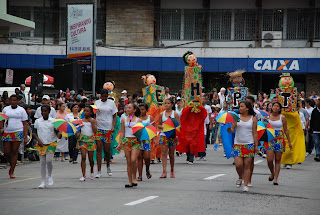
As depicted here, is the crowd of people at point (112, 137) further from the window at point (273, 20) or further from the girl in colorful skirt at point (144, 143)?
the window at point (273, 20)

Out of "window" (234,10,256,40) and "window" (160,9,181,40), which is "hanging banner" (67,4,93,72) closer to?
"window" (160,9,181,40)

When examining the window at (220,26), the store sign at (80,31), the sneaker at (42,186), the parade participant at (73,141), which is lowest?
the sneaker at (42,186)

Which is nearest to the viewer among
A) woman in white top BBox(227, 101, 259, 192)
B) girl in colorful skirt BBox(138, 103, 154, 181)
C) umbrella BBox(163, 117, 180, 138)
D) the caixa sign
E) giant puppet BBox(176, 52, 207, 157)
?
woman in white top BBox(227, 101, 259, 192)

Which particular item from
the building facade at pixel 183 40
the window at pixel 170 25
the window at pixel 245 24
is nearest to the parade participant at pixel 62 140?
the building facade at pixel 183 40

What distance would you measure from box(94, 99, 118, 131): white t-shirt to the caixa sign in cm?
2362

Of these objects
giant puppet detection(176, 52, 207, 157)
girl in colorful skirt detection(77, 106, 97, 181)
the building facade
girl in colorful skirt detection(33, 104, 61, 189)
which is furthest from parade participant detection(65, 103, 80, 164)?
the building facade

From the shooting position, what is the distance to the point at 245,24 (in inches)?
1593

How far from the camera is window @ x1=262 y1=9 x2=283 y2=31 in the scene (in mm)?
40125

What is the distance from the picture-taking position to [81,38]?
30.0m

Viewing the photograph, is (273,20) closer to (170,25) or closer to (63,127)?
(170,25)

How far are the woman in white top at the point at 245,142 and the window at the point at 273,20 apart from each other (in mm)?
28159

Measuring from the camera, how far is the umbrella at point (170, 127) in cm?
1479

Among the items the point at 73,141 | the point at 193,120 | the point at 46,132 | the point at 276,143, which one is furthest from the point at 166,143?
the point at 73,141

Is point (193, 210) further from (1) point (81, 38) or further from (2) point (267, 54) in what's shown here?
(2) point (267, 54)
